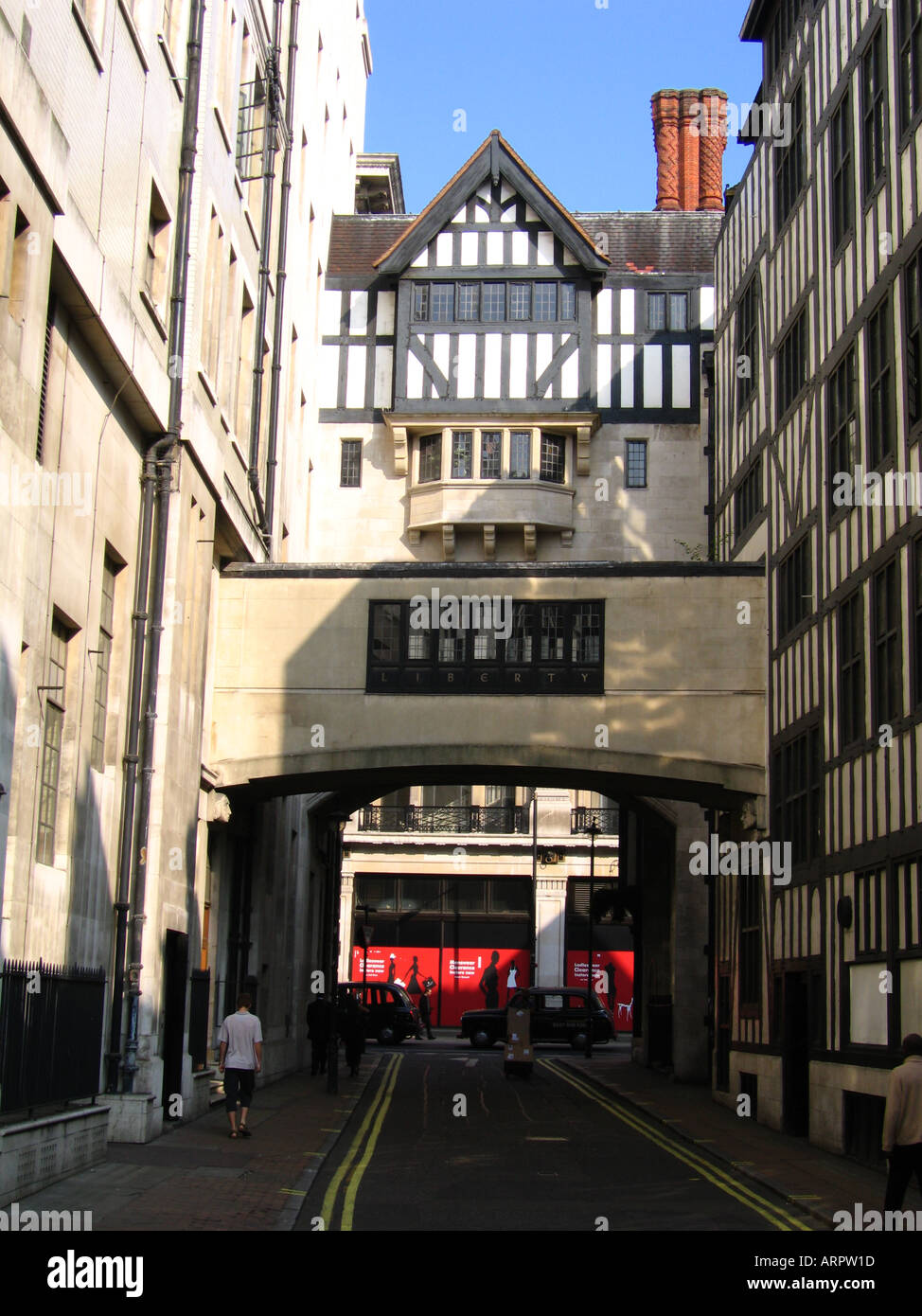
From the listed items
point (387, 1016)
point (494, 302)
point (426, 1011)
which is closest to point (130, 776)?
point (494, 302)

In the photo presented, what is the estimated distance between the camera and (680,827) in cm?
3184

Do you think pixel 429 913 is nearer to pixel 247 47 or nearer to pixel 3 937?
pixel 247 47

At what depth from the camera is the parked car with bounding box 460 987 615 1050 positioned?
43.6m

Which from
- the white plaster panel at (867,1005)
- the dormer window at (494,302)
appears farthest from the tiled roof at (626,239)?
the white plaster panel at (867,1005)

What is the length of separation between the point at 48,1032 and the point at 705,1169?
24.0 ft

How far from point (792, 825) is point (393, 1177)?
9.07 metres

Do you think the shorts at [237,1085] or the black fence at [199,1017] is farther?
the black fence at [199,1017]

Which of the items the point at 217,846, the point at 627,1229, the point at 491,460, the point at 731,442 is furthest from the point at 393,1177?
the point at 491,460

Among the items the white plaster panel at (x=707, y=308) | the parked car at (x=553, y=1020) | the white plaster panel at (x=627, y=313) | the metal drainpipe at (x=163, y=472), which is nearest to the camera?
the metal drainpipe at (x=163, y=472)

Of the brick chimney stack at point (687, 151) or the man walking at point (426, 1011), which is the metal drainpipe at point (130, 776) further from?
the brick chimney stack at point (687, 151)

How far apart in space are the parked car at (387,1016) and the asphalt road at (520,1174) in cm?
1747

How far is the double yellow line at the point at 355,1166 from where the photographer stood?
1288 cm

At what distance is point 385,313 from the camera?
41250mm

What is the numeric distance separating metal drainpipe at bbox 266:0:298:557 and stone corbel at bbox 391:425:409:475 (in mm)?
10905
